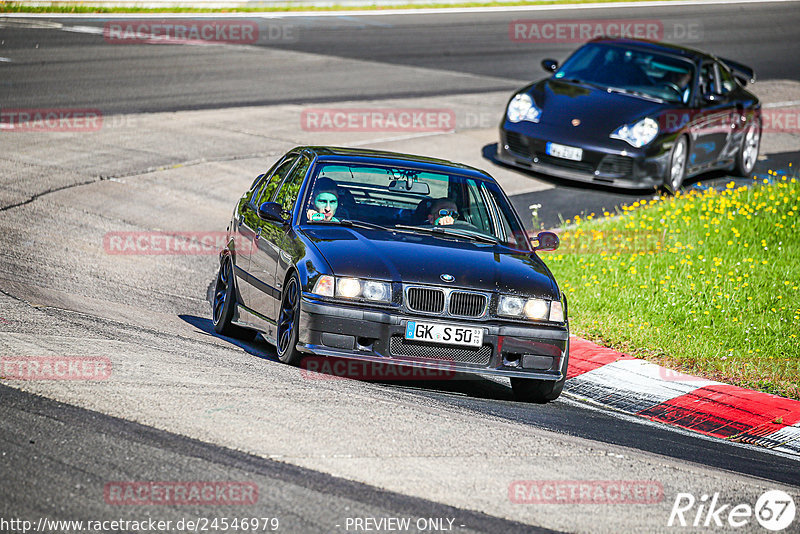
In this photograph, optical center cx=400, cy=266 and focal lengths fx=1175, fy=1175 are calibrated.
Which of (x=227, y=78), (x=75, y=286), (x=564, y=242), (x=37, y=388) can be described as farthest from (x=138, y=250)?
(x=227, y=78)

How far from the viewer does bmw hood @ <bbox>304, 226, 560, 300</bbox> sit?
7570 mm

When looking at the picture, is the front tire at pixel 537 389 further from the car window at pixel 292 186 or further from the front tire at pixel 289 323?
the car window at pixel 292 186

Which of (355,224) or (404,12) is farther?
(404,12)

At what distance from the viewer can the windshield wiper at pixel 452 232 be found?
332 inches

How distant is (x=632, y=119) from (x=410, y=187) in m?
7.75

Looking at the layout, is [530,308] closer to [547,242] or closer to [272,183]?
[547,242]

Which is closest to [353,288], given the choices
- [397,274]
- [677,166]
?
[397,274]

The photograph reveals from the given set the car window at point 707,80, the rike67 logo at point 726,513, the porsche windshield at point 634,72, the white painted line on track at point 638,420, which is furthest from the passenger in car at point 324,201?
the car window at point 707,80

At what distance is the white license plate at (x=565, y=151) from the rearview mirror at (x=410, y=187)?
714cm

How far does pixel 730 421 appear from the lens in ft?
27.1

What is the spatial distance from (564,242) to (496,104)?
859 centimetres

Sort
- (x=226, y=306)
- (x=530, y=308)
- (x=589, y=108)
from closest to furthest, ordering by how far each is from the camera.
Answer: (x=530, y=308), (x=226, y=306), (x=589, y=108)

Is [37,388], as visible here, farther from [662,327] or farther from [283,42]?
[283,42]

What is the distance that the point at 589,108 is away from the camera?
16.2m
